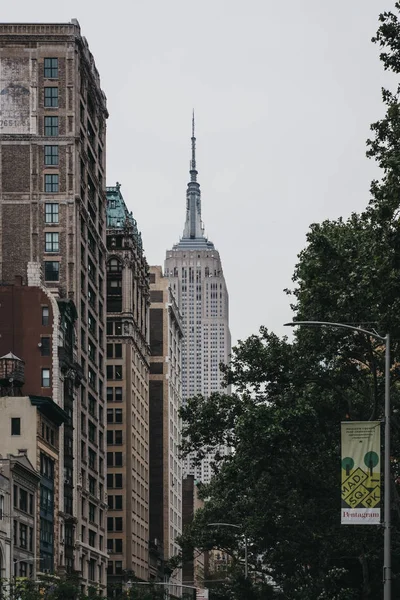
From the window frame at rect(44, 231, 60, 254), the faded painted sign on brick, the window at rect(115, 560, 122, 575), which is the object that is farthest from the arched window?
the faded painted sign on brick

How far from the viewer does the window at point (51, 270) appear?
112 meters

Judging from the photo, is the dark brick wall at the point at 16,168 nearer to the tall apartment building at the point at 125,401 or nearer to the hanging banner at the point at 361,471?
the tall apartment building at the point at 125,401

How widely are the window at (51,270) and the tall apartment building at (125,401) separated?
4500cm

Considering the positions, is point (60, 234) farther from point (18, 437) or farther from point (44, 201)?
point (18, 437)

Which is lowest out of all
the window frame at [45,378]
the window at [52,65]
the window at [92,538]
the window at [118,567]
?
the window at [118,567]

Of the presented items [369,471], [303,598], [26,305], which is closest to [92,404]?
[26,305]

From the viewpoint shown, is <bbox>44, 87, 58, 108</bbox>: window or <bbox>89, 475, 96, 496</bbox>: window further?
<bbox>89, 475, 96, 496</bbox>: window

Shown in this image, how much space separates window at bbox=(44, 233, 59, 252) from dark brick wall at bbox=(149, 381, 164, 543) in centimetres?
7999

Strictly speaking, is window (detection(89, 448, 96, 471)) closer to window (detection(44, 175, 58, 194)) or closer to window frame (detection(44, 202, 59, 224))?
window frame (detection(44, 202, 59, 224))

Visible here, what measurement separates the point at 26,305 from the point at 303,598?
159ft

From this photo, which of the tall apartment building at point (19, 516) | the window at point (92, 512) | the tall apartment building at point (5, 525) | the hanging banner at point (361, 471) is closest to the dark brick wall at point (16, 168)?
the window at point (92, 512)

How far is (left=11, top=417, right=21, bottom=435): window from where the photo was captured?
95000 mm

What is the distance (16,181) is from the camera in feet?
374

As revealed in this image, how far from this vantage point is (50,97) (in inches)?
4528
